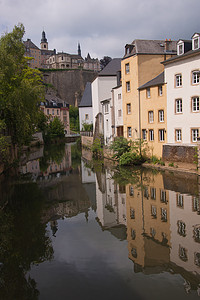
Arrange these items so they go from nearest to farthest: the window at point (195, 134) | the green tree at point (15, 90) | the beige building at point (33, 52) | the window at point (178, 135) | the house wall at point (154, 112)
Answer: the window at point (195, 134) < the green tree at point (15, 90) < the window at point (178, 135) < the house wall at point (154, 112) < the beige building at point (33, 52)

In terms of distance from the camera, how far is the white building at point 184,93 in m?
19.7

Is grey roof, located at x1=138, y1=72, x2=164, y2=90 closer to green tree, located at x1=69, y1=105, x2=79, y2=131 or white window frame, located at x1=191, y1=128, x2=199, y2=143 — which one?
white window frame, located at x1=191, y1=128, x2=199, y2=143

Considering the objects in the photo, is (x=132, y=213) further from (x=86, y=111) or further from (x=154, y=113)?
(x=86, y=111)

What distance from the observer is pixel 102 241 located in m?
9.34

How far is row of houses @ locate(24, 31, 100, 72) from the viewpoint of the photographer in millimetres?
113500

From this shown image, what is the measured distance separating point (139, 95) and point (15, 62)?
1083 centimetres

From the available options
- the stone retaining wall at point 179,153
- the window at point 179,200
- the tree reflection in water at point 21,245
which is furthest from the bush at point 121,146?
the tree reflection in water at point 21,245

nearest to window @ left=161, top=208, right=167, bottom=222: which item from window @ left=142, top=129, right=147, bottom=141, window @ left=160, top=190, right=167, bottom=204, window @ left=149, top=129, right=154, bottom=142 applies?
window @ left=160, top=190, right=167, bottom=204

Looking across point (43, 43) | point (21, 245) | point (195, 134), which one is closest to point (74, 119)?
point (195, 134)

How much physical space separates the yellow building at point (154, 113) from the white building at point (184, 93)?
29.0 inches

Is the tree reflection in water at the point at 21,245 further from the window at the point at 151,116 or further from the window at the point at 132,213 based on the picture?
the window at the point at 151,116

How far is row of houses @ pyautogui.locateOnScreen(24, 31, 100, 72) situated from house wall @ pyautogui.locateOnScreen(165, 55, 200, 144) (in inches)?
3697

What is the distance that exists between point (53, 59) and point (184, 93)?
103 m

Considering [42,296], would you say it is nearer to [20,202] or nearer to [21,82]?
[20,202]
